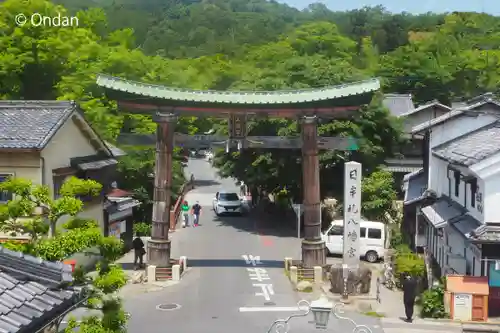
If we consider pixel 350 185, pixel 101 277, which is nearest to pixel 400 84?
pixel 350 185

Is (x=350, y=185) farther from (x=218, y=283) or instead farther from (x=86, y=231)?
(x=86, y=231)

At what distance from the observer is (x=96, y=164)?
26.6 metres

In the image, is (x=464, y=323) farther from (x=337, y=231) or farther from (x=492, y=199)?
(x=337, y=231)

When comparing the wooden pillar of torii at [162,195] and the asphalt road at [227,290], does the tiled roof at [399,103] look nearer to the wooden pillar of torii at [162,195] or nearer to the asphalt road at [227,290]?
the asphalt road at [227,290]

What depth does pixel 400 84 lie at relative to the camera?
70.1 metres

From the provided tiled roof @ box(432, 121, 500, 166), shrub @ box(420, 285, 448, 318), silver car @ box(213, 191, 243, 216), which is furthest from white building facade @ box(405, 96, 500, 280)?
silver car @ box(213, 191, 243, 216)

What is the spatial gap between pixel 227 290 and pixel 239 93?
770 centimetres

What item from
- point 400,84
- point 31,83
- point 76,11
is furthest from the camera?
point 400,84

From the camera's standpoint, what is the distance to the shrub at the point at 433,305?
19.5 meters

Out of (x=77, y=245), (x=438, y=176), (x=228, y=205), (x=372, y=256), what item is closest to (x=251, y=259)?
(x=372, y=256)

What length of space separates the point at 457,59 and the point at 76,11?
40.5 m

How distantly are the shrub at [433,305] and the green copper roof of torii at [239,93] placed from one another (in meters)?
8.42

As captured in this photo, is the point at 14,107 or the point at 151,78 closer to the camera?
the point at 14,107

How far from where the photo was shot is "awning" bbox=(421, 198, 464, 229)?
23.1m
